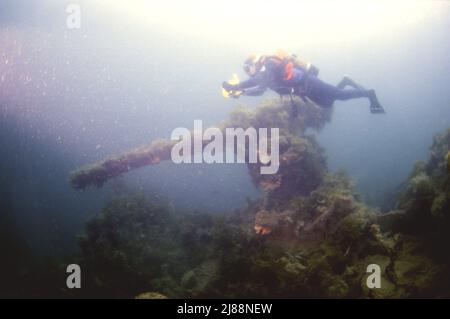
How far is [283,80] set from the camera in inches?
325

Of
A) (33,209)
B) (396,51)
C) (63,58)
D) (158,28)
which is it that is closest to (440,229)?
(33,209)

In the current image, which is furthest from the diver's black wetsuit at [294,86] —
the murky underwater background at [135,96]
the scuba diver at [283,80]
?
the murky underwater background at [135,96]

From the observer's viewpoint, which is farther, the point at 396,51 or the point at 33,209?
the point at 396,51

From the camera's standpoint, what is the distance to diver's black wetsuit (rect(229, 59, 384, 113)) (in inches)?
322

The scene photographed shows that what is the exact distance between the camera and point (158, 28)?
6291cm

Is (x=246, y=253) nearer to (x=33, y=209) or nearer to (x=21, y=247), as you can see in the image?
(x=21, y=247)

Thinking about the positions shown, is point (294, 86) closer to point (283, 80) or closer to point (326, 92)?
point (283, 80)

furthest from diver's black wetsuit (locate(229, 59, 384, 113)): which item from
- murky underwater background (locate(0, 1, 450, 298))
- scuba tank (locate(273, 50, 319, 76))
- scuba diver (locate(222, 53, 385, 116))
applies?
murky underwater background (locate(0, 1, 450, 298))

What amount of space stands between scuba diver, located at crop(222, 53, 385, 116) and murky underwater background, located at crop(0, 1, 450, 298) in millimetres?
2656

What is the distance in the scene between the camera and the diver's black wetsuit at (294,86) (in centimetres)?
818

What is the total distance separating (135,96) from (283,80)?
107 meters
